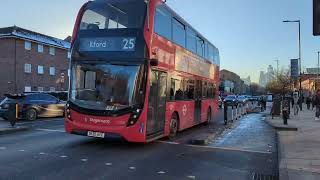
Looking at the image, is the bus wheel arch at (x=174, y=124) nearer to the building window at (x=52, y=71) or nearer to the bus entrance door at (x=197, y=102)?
the bus entrance door at (x=197, y=102)

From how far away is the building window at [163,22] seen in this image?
1389cm

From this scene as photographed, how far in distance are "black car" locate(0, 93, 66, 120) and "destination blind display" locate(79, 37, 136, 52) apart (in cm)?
1134

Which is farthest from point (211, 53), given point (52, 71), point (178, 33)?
point (52, 71)

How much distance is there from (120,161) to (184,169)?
161 centimetres

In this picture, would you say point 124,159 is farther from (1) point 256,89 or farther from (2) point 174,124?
(1) point 256,89

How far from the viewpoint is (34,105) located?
25.5 metres

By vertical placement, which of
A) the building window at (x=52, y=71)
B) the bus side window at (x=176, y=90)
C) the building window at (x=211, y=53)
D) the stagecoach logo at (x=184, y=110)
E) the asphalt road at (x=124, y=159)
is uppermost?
the building window at (x=52, y=71)

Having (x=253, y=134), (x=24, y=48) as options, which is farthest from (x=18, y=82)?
(x=253, y=134)

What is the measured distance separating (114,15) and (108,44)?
2.93 feet

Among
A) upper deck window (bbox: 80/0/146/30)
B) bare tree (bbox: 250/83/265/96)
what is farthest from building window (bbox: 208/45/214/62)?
bare tree (bbox: 250/83/265/96)

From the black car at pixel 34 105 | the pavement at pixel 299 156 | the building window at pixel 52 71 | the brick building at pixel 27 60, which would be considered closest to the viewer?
the pavement at pixel 299 156

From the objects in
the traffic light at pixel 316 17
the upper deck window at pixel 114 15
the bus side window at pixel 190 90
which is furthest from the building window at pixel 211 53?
the traffic light at pixel 316 17

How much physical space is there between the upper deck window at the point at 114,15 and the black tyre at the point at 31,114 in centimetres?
1244

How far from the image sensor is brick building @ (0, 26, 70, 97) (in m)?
53.3
